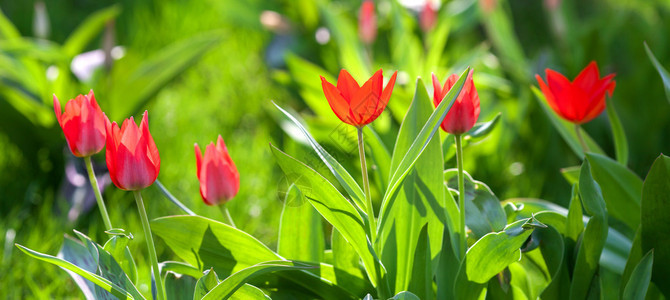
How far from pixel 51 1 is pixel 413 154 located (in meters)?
3.18

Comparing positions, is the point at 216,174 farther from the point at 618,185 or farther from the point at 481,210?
the point at 618,185

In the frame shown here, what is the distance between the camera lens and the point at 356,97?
30.5 inches

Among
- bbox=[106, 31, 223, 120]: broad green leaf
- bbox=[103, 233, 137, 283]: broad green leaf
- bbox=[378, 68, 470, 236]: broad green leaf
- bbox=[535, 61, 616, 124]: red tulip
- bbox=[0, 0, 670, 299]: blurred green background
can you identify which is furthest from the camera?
bbox=[106, 31, 223, 120]: broad green leaf

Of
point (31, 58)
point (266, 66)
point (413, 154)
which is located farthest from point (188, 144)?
point (413, 154)

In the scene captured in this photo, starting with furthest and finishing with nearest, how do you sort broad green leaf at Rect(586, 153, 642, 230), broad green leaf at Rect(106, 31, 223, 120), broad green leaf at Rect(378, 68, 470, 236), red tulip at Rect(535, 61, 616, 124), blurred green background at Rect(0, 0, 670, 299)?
broad green leaf at Rect(106, 31, 223, 120) → blurred green background at Rect(0, 0, 670, 299) → broad green leaf at Rect(586, 153, 642, 230) → red tulip at Rect(535, 61, 616, 124) → broad green leaf at Rect(378, 68, 470, 236)

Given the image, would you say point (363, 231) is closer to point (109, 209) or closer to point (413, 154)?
point (413, 154)

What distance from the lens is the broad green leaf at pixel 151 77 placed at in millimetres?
2014

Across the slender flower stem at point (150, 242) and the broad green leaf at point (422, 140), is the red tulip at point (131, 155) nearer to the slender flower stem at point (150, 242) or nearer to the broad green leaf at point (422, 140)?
the slender flower stem at point (150, 242)

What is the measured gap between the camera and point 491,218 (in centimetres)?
98

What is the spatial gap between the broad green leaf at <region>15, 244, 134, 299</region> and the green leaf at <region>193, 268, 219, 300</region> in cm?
8

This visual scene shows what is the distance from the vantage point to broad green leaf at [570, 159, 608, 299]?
91cm

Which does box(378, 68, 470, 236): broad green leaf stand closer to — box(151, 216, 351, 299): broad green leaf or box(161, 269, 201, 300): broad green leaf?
box(151, 216, 351, 299): broad green leaf

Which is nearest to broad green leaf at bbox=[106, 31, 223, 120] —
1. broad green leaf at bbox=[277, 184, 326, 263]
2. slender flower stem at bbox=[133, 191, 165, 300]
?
broad green leaf at bbox=[277, 184, 326, 263]

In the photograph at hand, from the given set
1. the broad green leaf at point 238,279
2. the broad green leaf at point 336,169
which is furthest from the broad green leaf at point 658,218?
the broad green leaf at point 238,279
